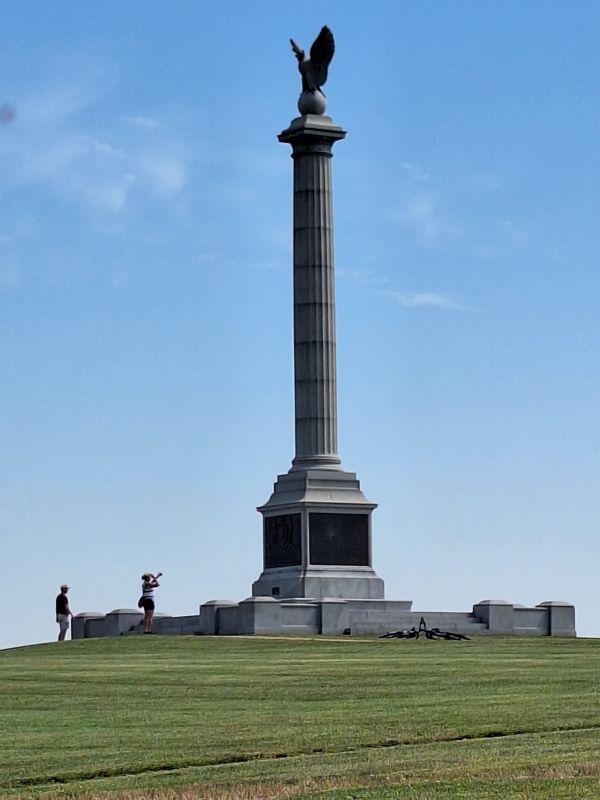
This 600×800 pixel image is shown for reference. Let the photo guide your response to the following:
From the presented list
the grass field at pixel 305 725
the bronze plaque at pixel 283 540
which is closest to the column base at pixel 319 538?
the bronze plaque at pixel 283 540

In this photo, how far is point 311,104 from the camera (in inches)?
2158

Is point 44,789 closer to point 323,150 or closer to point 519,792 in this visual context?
point 519,792

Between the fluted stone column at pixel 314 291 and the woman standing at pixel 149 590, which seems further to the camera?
the fluted stone column at pixel 314 291

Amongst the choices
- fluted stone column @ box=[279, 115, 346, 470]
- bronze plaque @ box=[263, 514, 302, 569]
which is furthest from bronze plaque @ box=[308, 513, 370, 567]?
fluted stone column @ box=[279, 115, 346, 470]

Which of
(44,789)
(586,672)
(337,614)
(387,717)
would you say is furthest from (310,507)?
(44,789)

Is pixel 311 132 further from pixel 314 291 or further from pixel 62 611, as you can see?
pixel 62 611

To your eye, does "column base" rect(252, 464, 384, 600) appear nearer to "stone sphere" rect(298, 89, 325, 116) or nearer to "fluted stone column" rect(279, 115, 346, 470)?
"fluted stone column" rect(279, 115, 346, 470)

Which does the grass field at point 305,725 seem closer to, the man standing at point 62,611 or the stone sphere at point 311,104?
the man standing at point 62,611

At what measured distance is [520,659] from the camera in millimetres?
33469

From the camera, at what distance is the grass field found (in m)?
17.2

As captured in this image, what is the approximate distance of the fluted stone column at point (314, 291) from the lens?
53.7 meters

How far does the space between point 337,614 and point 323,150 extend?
46.6ft

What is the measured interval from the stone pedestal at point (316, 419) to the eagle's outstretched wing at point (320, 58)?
2015mm

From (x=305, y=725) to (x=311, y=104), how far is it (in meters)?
35.1
